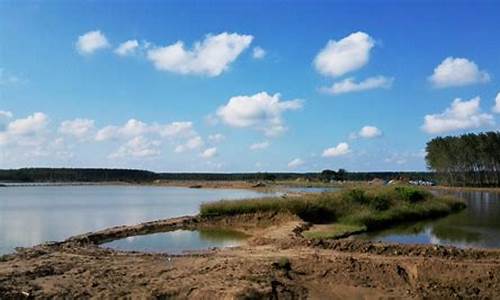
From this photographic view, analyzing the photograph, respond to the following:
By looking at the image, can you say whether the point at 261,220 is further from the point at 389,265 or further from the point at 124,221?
the point at 389,265

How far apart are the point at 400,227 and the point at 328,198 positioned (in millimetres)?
4619

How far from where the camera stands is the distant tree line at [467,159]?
96.6 meters

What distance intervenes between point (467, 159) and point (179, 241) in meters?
83.4

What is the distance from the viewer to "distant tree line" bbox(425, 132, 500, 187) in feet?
317

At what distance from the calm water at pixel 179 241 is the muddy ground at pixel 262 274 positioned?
4109mm

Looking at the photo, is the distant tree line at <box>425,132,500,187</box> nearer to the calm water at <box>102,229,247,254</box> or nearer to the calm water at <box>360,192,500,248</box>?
the calm water at <box>360,192,500,248</box>

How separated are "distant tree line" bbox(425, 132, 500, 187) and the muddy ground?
275 feet

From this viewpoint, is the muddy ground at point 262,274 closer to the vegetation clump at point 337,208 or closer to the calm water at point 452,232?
the calm water at point 452,232

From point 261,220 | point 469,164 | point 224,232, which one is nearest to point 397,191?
point 261,220

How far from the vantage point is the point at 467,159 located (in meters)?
99.5

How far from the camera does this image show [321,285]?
1402cm

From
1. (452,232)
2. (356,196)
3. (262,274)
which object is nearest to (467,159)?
(356,196)

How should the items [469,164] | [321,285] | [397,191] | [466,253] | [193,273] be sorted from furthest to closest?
[469,164]
[397,191]
[466,253]
[193,273]
[321,285]

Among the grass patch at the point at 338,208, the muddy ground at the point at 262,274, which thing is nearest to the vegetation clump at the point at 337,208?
the grass patch at the point at 338,208
